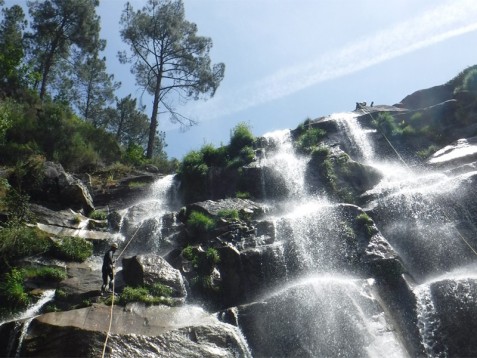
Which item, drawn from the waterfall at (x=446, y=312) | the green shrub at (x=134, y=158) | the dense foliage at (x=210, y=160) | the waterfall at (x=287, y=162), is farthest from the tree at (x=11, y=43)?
the waterfall at (x=446, y=312)

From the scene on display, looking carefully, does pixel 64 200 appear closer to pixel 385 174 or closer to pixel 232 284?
pixel 232 284

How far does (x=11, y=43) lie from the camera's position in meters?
25.1

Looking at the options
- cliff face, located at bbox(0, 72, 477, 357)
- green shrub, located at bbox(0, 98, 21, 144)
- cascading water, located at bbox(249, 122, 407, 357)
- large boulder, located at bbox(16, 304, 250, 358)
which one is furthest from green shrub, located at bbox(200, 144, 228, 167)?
large boulder, located at bbox(16, 304, 250, 358)

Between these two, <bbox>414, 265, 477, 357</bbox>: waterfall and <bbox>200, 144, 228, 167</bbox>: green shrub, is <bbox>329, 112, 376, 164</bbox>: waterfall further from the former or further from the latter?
<bbox>414, 265, 477, 357</bbox>: waterfall

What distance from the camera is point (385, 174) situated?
19.5 meters

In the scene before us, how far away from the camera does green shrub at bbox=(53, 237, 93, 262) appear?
575 inches

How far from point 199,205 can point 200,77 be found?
1744cm

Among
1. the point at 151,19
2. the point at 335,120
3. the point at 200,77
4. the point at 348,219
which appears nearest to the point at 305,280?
the point at 348,219

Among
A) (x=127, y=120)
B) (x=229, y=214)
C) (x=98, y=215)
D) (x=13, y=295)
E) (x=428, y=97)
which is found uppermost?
(x=127, y=120)

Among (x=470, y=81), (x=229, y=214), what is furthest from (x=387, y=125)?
(x=229, y=214)

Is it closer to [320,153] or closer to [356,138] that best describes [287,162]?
[320,153]

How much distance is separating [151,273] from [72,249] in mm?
4092

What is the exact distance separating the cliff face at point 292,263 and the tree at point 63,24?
18146mm

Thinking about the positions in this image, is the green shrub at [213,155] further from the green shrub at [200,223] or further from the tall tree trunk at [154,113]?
the tall tree trunk at [154,113]
